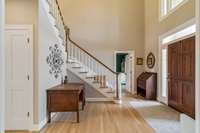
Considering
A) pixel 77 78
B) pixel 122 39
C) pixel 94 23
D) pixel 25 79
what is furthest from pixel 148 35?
pixel 25 79

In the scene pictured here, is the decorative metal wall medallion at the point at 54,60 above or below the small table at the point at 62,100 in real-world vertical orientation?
above

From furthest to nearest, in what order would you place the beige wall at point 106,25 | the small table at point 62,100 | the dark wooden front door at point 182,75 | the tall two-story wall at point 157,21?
the beige wall at point 106,25, the tall two-story wall at point 157,21, the dark wooden front door at point 182,75, the small table at point 62,100

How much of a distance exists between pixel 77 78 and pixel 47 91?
358cm

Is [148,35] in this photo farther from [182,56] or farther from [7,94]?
[7,94]

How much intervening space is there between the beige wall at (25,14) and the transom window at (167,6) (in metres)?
4.17

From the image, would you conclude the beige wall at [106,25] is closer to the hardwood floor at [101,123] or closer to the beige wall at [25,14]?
the hardwood floor at [101,123]

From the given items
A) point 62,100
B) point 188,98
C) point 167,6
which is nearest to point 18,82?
point 62,100

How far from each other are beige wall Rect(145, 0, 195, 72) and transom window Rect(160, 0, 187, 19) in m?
0.19

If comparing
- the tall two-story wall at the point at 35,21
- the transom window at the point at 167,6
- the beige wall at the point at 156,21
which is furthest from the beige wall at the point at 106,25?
the tall two-story wall at the point at 35,21

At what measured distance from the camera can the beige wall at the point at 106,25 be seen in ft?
36.2

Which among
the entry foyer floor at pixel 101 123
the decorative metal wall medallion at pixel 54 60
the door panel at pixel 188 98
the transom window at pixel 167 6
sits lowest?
the entry foyer floor at pixel 101 123

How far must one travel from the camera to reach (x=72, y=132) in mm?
4625

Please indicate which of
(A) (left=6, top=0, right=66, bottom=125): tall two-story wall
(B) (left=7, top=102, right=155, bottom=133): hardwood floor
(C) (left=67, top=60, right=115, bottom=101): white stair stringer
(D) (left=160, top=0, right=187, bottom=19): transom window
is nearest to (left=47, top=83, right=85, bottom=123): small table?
(B) (left=7, top=102, right=155, bottom=133): hardwood floor

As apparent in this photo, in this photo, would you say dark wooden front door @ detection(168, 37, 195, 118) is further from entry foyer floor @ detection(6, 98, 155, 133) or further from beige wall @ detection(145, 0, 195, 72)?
entry foyer floor @ detection(6, 98, 155, 133)
